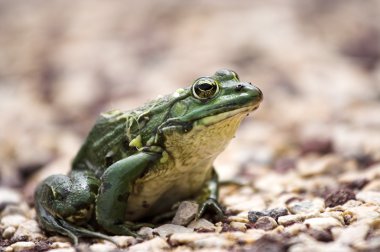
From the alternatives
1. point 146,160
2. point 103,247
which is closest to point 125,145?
point 146,160

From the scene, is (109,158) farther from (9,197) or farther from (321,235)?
(321,235)

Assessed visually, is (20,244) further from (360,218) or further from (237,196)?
(360,218)

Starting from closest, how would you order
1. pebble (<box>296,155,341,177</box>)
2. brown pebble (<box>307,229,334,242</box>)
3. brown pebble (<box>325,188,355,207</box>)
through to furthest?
brown pebble (<box>307,229,334,242</box>) → brown pebble (<box>325,188,355,207</box>) → pebble (<box>296,155,341,177</box>)

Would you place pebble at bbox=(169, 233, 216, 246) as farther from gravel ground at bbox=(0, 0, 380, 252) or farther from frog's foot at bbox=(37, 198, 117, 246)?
frog's foot at bbox=(37, 198, 117, 246)

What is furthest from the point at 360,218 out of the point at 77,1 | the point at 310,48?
the point at 77,1

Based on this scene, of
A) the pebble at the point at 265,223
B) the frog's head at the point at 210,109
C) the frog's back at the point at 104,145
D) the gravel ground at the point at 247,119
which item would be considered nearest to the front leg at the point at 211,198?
the gravel ground at the point at 247,119

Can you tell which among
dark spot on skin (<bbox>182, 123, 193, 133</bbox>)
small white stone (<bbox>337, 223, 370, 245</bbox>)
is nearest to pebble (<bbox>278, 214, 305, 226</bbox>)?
A: small white stone (<bbox>337, 223, 370, 245</bbox>)
